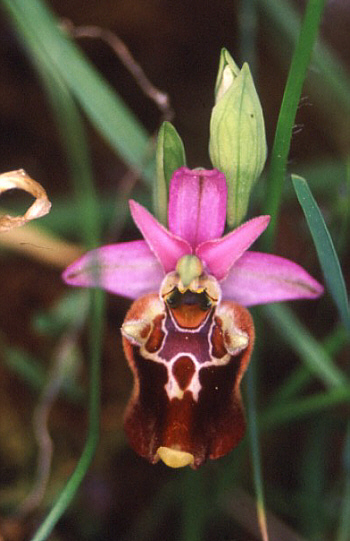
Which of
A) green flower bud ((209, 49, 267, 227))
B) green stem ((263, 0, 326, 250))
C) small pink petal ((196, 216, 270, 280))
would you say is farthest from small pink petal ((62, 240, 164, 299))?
green stem ((263, 0, 326, 250))

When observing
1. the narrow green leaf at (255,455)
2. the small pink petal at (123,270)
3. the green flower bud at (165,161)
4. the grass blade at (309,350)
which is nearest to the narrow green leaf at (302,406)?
the grass blade at (309,350)

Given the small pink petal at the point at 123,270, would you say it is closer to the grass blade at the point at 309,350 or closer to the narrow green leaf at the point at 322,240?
the narrow green leaf at the point at 322,240

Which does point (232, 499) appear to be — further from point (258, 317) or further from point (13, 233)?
point (13, 233)

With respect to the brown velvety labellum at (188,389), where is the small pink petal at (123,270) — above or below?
above

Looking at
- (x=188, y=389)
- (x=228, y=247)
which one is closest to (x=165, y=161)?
(x=228, y=247)

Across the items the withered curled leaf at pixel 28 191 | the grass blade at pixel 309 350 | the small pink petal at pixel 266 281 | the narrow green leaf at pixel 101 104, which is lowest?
the grass blade at pixel 309 350

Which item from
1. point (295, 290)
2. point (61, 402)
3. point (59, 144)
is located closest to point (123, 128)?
point (295, 290)
